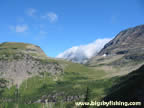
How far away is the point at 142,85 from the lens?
91312mm

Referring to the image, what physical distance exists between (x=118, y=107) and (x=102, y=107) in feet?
45.3

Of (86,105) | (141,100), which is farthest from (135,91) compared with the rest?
(86,105)

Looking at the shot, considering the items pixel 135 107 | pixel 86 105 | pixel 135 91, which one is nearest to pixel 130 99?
pixel 135 91

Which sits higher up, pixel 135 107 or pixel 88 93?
pixel 88 93

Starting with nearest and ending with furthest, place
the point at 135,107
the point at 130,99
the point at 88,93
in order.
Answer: the point at 88,93 < the point at 135,107 < the point at 130,99

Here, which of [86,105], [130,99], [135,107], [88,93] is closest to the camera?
[86,105]

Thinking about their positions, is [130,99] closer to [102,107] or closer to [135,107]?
[102,107]

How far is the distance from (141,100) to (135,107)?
955cm

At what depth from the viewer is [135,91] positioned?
90.7m

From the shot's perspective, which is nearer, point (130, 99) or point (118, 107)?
point (118, 107)

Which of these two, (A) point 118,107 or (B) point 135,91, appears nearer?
(A) point 118,107

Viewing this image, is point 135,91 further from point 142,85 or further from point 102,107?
point 102,107

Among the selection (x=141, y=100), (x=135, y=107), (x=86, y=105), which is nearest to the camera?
(x=86, y=105)

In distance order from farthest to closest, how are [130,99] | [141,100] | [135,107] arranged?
1. [130,99]
2. [141,100]
3. [135,107]
